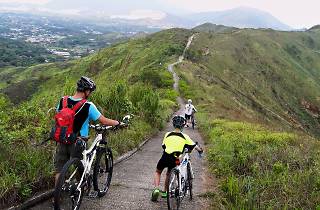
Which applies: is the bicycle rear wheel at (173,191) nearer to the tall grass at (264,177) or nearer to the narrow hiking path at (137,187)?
the narrow hiking path at (137,187)

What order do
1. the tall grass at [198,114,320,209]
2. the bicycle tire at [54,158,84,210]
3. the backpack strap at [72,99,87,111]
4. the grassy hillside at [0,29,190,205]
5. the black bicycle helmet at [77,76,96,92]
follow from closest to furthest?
the bicycle tire at [54,158,84,210] → the backpack strap at [72,99,87,111] → the black bicycle helmet at [77,76,96,92] → the grassy hillside at [0,29,190,205] → the tall grass at [198,114,320,209]

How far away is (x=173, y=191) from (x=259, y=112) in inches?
2064

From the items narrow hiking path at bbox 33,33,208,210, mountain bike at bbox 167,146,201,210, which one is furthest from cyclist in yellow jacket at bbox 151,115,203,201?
narrow hiking path at bbox 33,33,208,210

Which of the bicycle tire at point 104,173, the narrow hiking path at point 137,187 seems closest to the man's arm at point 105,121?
the bicycle tire at point 104,173

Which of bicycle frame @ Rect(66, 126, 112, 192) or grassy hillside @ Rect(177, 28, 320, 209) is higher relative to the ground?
bicycle frame @ Rect(66, 126, 112, 192)

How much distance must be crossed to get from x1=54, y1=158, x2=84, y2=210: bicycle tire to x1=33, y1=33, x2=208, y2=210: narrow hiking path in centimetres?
84

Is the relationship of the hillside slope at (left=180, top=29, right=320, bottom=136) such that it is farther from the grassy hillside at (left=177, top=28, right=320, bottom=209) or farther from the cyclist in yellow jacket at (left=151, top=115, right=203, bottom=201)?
the cyclist in yellow jacket at (left=151, top=115, right=203, bottom=201)

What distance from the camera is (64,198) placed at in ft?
21.7

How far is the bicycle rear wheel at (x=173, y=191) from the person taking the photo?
26.2 ft

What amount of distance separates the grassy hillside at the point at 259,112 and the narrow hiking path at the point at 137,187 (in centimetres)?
51

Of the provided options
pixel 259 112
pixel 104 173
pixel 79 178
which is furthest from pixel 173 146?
pixel 259 112

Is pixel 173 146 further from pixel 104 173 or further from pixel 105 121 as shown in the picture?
pixel 104 173

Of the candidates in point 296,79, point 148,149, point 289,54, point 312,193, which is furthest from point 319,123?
point 312,193

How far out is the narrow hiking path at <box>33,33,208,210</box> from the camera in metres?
8.42
